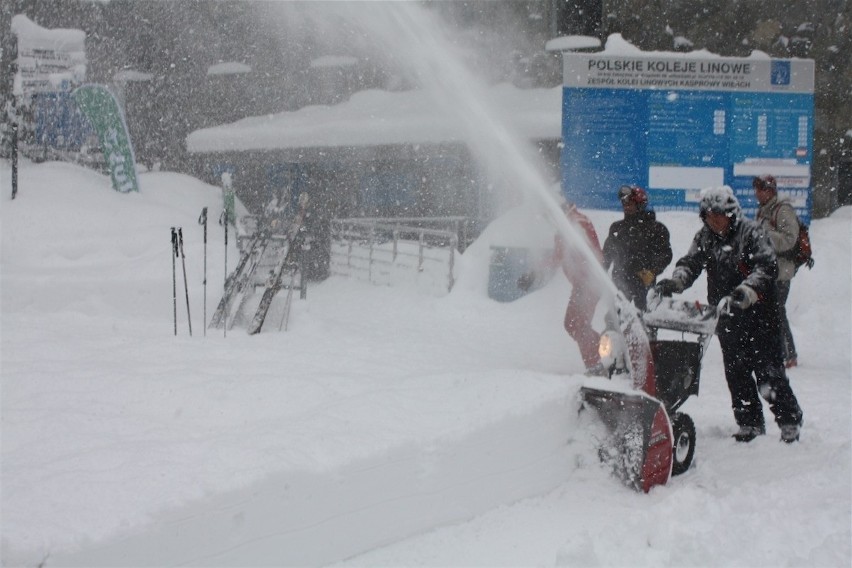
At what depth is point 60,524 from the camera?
288 centimetres

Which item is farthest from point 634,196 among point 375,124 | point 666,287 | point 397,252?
point 375,124

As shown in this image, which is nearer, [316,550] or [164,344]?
[316,550]

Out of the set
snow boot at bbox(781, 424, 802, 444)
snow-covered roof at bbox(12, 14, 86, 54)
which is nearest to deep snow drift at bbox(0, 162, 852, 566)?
snow boot at bbox(781, 424, 802, 444)

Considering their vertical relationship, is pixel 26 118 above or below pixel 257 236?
above

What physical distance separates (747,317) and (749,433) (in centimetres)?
80

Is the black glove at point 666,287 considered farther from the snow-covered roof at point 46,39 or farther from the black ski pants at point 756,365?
the snow-covered roof at point 46,39

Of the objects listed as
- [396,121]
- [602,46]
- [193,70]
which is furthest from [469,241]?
[193,70]

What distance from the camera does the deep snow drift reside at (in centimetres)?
321

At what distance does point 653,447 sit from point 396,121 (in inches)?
470

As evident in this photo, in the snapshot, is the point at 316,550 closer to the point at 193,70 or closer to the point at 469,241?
the point at 469,241

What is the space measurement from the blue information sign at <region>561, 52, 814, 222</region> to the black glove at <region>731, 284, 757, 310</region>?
6.53 meters

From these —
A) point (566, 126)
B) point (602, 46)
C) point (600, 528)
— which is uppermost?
point (602, 46)

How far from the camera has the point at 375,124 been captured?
52.5ft

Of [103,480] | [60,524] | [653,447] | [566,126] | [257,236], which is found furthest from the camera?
[566,126]
